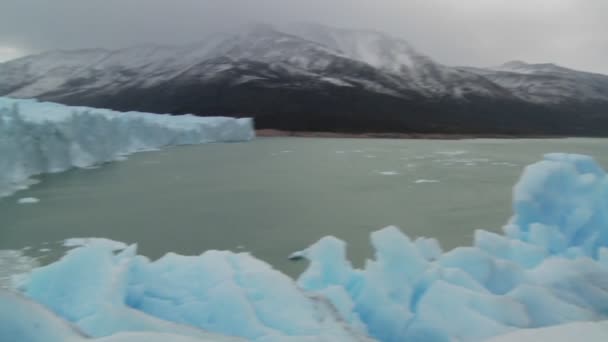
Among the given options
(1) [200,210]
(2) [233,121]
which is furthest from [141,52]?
(1) [200,210]

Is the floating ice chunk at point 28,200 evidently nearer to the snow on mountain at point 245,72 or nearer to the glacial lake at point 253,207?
the glacial lake at point 253,207

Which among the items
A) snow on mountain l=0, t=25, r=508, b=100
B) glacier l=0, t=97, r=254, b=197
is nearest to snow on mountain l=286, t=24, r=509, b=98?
snow on mountain l=0, t=25, r=508, b=100

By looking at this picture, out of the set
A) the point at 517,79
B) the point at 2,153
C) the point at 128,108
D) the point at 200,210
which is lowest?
the point at 200,210

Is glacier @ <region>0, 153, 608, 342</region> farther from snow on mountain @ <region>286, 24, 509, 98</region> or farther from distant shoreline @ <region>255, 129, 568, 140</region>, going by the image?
snow on mountain @ <region>286, 24, 509, 98</region>

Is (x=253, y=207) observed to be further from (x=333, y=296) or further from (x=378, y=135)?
(x=378, y=135)

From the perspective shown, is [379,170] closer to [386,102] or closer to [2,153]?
[2,153]
